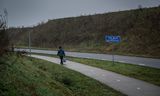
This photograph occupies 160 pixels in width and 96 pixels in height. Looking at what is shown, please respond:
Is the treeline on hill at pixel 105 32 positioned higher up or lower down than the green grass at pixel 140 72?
higher up

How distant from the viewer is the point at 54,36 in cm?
6819

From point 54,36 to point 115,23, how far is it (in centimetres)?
1989

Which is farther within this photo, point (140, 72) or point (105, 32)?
point (105, 32)

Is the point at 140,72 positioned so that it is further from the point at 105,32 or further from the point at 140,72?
the point at 105,32

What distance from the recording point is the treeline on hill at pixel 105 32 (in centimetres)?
4144

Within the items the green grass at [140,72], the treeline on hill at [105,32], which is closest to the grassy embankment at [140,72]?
the green grass at [140,72]

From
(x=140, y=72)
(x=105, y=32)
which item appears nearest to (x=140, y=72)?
(x=140, y=72)

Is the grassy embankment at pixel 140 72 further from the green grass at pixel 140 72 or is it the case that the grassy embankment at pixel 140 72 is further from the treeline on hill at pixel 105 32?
the treeline on hill at pixel 105 32

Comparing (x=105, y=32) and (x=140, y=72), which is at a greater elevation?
(x=105, y=32)

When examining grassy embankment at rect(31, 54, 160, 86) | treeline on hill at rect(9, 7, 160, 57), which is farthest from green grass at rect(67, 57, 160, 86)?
treeline on hill at rect(9, 7, 160, 57)

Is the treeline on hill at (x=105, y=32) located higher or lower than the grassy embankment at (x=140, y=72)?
higher

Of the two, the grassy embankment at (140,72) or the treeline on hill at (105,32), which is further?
the treeline on hill at (105,32)

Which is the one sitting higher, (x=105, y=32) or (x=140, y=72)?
(x=105, y=32)

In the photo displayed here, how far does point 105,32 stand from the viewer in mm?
53938
